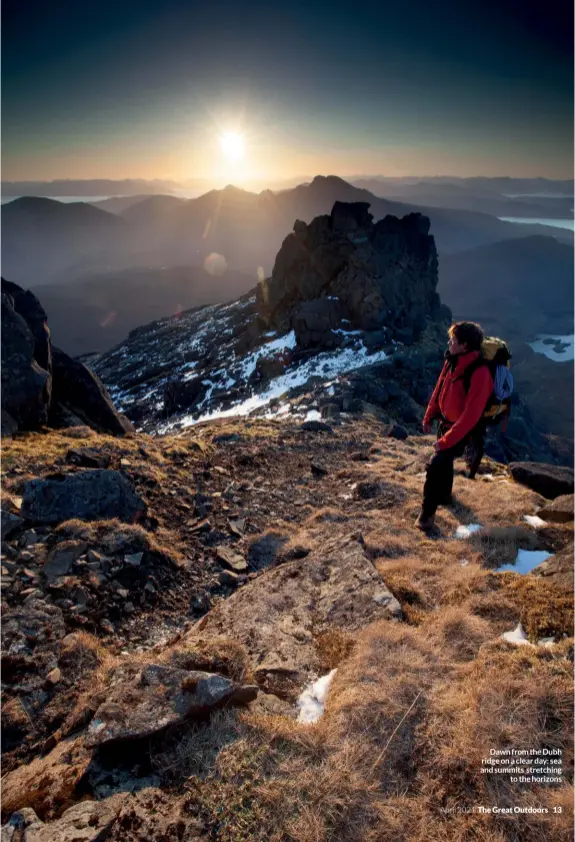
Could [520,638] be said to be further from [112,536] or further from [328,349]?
[328,349]

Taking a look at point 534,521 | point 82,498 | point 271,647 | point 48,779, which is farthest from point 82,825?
point 534,521

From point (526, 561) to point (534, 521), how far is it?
6.90ft

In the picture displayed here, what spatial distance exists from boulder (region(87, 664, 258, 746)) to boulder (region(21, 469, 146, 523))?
4457 millimetres

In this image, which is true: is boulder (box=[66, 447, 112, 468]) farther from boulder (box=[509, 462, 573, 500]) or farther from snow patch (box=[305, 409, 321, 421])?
snow patch (box=[305, 409, 321, 421])

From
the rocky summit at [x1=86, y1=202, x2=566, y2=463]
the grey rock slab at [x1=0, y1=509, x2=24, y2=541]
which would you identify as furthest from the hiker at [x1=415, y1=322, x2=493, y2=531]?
the rocky summit at [x1=86, y1=202, x2=566, y2=463]

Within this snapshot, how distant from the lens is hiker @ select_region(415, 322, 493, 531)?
6.50 metres

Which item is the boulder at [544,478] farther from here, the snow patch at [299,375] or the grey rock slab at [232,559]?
the snow patch at [299,375]

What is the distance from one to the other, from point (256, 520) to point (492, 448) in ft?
154

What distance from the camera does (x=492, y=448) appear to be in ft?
163

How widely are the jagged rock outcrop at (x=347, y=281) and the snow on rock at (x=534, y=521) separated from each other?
5333cm

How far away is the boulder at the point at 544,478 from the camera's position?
1121cm

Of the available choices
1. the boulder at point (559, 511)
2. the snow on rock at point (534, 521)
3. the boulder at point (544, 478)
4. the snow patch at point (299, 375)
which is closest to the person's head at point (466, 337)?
the snow on rock at point (534, 521)

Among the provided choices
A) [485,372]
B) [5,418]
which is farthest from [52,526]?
[5,418]

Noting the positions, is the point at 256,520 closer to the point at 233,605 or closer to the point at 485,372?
the point at 233,605
